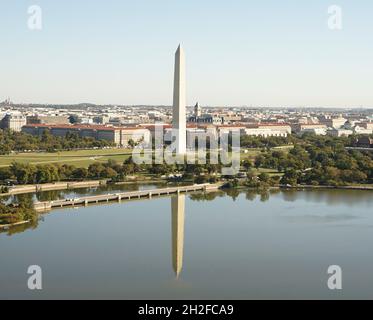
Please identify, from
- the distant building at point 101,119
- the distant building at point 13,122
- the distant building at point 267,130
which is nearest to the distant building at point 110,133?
the distant building at point 13,122

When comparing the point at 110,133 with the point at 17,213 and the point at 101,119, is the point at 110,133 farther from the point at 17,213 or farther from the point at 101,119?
the point at 17,213

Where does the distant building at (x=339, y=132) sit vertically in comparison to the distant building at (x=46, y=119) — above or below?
below

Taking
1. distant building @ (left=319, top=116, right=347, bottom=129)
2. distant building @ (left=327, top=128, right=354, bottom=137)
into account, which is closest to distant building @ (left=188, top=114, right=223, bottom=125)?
distant building @ (left=327, top=128, right=354, bottom=137)

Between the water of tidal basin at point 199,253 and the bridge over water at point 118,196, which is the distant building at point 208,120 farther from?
the water of tidal basin at point 199,253

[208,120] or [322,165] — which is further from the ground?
[208,120]

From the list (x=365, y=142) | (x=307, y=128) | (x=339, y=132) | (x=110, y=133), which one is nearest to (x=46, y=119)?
(x=110, y=133)
